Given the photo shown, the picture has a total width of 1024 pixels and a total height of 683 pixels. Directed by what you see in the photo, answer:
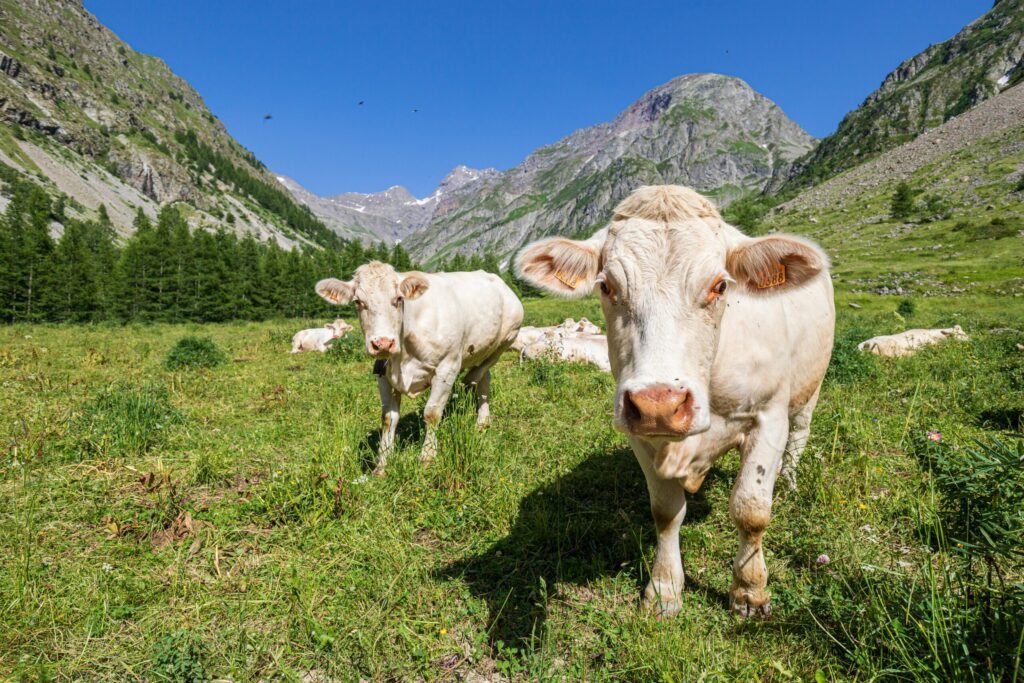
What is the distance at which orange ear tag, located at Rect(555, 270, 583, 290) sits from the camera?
9.67 ft

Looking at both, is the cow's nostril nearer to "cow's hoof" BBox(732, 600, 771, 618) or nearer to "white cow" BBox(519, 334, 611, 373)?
"cow's hoof" BBox(732, 600, 771, 618)

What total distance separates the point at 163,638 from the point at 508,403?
18.2 ft

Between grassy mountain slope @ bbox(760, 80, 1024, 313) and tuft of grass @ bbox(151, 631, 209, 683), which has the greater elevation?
grassy mountain slope @ bbox(760, 80, 1024, 313)

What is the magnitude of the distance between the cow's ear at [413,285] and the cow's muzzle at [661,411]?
169 inches

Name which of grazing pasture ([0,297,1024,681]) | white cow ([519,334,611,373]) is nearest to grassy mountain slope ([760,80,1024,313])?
white cow ([519,334,611,373])

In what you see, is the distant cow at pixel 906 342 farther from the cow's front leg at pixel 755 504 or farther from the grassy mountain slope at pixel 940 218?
the cow's front leg at pixel 755 504

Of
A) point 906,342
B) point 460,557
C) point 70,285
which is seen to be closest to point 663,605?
point 460,557

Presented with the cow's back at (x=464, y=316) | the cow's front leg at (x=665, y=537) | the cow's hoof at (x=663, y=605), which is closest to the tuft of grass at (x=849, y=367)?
the cow's back at (x=464, y=316)

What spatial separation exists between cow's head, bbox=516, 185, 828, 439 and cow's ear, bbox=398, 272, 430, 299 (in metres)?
3.20

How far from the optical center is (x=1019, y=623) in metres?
1.94

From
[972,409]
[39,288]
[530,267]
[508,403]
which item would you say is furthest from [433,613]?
[39,288]

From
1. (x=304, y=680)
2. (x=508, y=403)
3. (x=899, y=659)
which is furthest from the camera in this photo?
(x=508, y=403)

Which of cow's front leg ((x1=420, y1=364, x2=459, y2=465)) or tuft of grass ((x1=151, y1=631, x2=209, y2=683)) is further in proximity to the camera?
cow's front leg ((x1=420, y1=364, x2=459, y2=465))

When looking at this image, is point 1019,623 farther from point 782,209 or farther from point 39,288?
point 782,209
